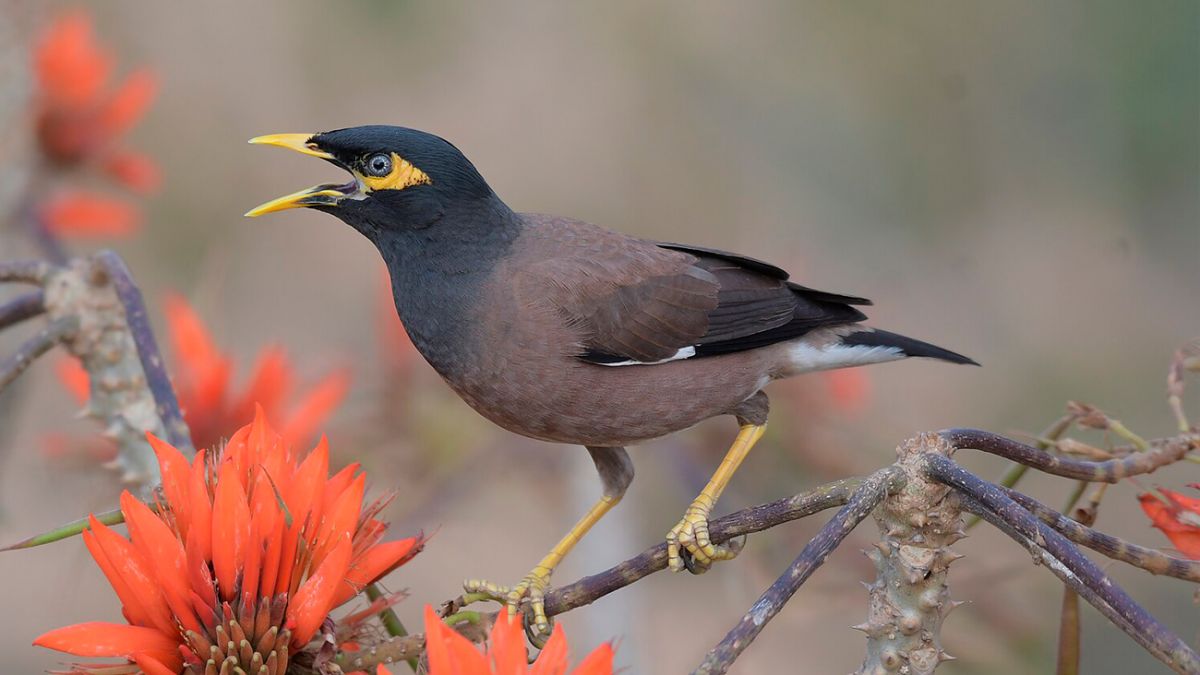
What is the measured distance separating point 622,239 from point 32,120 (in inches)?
65.0

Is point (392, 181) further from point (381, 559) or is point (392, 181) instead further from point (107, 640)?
point (107, 640)

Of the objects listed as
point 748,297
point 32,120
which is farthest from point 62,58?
point 748,297

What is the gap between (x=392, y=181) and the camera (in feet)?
9.17

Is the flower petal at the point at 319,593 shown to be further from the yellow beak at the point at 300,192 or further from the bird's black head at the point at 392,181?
the bird's black head at the point at 392,181

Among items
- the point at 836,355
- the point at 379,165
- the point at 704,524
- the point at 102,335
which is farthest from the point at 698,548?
the point at 102,335

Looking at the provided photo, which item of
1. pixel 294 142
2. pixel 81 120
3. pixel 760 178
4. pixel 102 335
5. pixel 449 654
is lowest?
pixel 102 335

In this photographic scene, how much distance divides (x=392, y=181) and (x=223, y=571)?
1266mm

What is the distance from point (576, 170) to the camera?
8266 mm

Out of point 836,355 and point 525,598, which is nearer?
point 525,598

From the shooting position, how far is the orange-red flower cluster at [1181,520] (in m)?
1.71

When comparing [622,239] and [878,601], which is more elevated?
[622,239]

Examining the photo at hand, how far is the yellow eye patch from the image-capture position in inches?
110

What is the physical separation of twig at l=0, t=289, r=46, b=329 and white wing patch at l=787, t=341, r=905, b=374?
1.66 meters

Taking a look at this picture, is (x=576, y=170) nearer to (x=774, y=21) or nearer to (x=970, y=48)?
(x=774, y=21)
